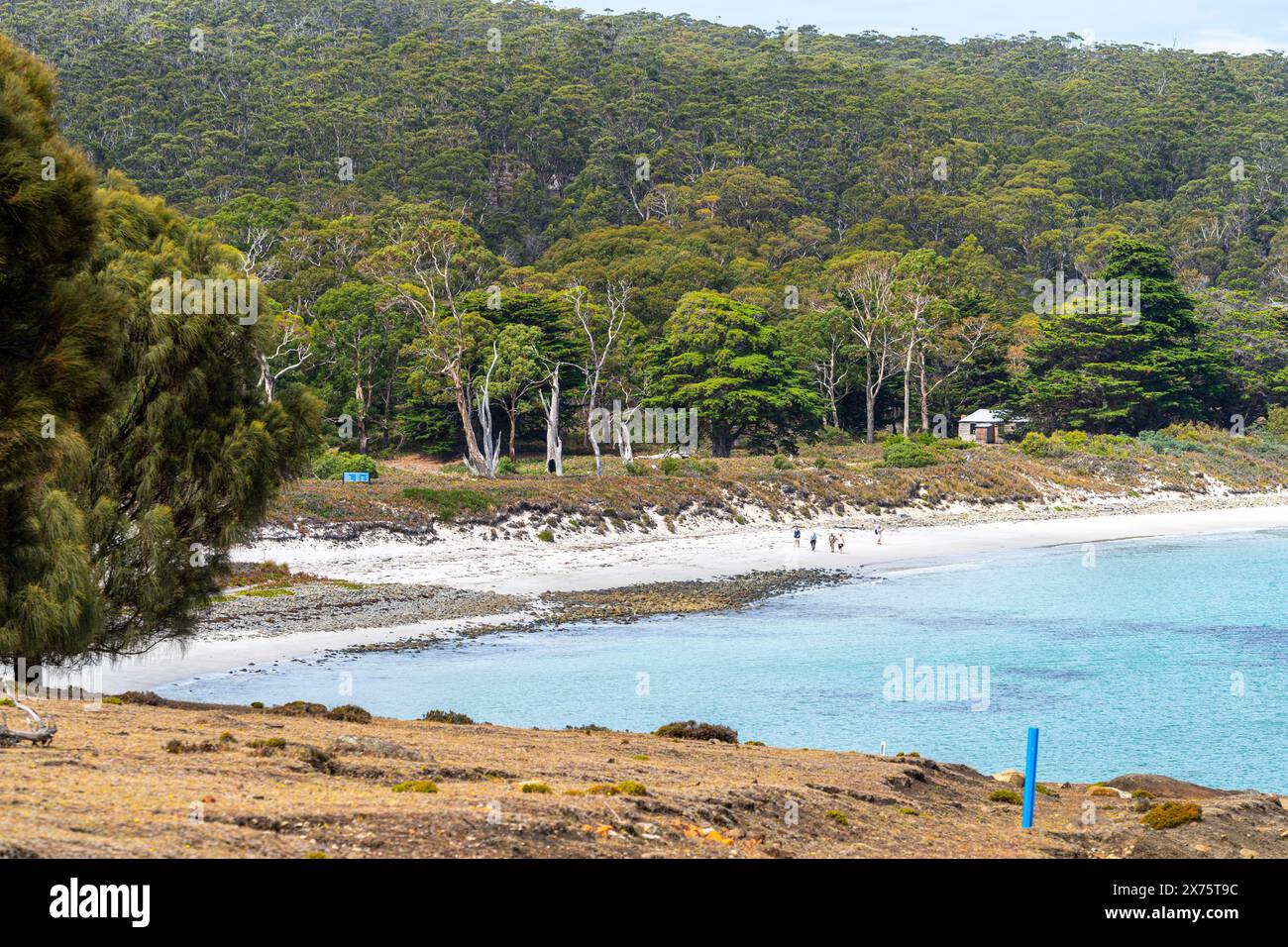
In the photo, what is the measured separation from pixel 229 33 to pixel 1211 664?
143949 mm

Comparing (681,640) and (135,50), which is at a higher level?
(135,50)

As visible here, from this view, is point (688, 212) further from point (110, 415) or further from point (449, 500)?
point (110, 415)

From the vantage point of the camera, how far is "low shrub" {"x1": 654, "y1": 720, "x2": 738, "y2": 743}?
59.6 ft

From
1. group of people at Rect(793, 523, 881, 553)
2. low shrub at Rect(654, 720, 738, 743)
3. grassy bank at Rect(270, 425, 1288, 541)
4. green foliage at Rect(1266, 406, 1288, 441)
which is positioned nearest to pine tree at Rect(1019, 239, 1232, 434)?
grassy bank at Rect(270, 425, 1288, 541)

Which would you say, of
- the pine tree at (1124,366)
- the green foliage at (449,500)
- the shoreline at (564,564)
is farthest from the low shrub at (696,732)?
the pine tree at (1124,366)

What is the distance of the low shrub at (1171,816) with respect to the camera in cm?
1307

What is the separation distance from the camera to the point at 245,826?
28.6 feet

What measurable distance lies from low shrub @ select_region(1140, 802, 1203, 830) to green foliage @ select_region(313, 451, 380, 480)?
39354mm

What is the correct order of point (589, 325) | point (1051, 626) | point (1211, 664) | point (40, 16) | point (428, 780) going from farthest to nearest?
1. point (40, 16)
2. point (589, 325)
3. point (1051, 626)
4. point (1211, 664)
5. point (428, 780)

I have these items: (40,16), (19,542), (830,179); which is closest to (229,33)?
(40,16)

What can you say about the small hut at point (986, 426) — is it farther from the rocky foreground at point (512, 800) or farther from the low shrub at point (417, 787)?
the low shrub at point (417, 787)

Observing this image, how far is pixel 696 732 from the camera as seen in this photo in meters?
18.4
